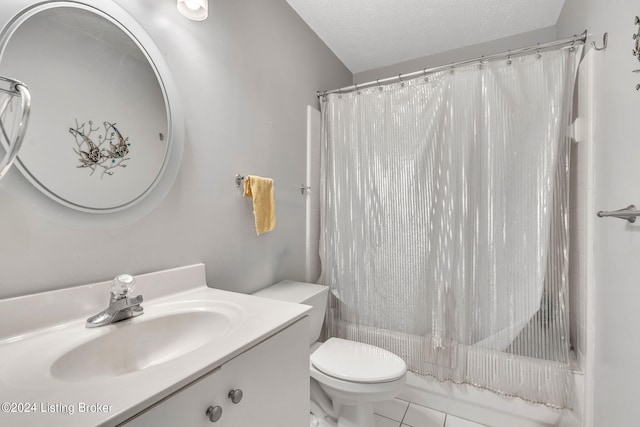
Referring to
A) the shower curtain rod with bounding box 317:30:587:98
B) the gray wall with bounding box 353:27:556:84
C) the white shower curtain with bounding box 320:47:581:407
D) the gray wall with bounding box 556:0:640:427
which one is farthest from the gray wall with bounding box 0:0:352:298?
the gray wall with bounding box 556:0:640:427

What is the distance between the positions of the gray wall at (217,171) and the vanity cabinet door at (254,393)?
57 cm

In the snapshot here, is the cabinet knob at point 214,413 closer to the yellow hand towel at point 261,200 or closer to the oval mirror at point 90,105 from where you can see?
the oval mirror at point 90,105

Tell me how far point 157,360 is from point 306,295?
78 cm

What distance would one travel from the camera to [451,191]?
1.57 metres

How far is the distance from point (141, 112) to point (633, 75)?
5.50 feet

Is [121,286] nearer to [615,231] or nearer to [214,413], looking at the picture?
[214,413]

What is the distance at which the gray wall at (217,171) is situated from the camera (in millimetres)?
773

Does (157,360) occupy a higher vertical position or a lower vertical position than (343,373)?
higher

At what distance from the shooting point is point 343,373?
1.30 m

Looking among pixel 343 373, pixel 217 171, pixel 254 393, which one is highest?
pixel 217 171

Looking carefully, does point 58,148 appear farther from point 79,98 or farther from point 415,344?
point 415,344

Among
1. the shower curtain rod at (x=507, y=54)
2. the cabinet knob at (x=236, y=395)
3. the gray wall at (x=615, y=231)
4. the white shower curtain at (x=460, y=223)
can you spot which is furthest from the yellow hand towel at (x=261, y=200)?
the gray wall at (x=615, y=231)

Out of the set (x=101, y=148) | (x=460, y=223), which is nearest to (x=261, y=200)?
(x=101, y=148)

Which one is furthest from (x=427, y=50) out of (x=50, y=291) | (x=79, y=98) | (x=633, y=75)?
(x=50, y=291)
